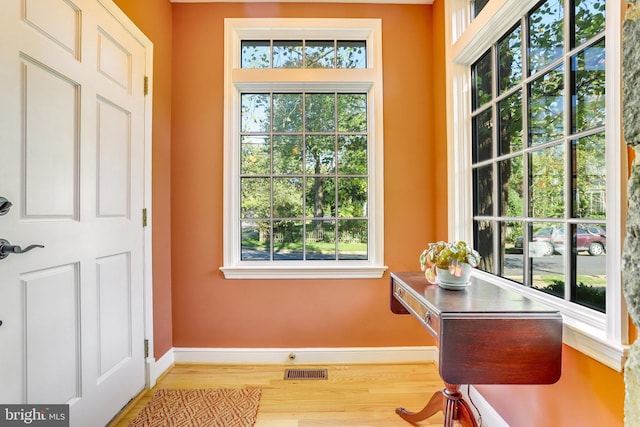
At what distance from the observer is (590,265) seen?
1.17m

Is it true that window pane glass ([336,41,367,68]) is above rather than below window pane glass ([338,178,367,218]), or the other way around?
above

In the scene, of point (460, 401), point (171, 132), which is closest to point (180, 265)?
point (171, 132)

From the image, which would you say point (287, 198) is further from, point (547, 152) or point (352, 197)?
point (547, 152)

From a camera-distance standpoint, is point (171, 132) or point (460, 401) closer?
point (460, 401)

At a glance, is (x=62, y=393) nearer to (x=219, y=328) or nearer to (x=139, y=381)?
(x=139, y=381)

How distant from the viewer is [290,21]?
2.31 m

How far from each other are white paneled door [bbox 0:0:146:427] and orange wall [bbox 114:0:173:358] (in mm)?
156

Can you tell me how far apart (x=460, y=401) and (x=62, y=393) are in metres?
1.84

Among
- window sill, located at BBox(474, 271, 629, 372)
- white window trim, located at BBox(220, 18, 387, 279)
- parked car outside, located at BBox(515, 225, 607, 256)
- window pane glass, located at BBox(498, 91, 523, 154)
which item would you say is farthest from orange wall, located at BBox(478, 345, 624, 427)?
white window trim, located at BBox(220, 18, 387, 279)

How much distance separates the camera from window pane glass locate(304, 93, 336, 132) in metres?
2.42

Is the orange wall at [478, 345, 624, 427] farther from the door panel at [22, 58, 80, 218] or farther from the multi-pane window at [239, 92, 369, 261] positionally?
the door panel at [22, 58, 80, 218]

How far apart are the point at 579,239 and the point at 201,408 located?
214 cm

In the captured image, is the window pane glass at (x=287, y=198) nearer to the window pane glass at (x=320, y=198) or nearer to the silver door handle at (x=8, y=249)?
the window pane glass at (x=320, y=198)

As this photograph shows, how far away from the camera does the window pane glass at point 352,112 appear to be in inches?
95.4
